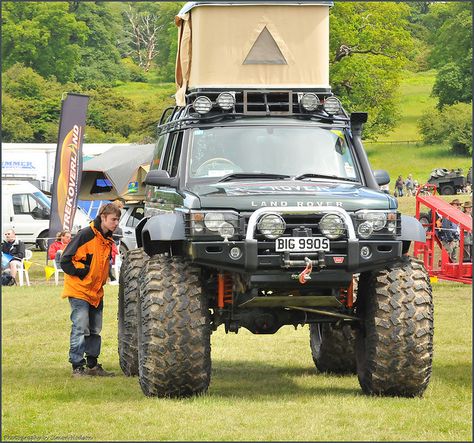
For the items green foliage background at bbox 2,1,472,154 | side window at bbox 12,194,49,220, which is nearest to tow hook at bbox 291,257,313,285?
green foliage background at bbox 2,1,472,154

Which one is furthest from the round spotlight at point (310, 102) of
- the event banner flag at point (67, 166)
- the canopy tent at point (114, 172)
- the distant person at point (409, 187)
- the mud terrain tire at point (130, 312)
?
the distant person at point (409, 187)

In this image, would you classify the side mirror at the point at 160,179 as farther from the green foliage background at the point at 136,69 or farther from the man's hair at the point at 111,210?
the green foliage background at the point at 136,69

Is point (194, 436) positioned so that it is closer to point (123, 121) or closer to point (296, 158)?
point (296, 158)

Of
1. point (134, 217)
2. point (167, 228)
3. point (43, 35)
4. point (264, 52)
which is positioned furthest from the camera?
point (43, 35)

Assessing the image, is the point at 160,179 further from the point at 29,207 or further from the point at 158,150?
the point at 29,207

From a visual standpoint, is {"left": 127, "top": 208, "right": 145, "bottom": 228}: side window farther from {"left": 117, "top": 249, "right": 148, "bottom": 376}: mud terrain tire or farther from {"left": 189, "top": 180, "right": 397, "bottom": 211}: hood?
{"left": 189, "top": 180, "right": 397, "bottom": 211}: hood

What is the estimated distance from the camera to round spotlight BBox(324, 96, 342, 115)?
39.9 feet

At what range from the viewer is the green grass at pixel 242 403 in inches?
356

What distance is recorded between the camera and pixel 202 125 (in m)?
11.9

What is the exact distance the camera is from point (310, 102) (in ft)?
39.9

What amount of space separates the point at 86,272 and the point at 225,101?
224 centimetres

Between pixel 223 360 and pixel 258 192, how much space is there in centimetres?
424

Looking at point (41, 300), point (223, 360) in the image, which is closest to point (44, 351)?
point (223, 360)

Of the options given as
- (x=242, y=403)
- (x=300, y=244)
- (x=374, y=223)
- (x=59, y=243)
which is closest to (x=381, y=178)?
(x=374, y=223)
